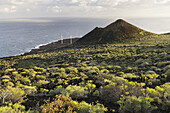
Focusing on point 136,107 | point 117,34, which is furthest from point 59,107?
point 117,34

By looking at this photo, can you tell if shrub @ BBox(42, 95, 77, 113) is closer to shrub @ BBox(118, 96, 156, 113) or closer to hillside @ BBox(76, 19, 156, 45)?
shrub @ BBox(118, 96, 156, 113)

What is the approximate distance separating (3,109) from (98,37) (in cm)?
5145

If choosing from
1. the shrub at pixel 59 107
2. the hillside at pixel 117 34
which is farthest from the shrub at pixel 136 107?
the hillside at pixel 117 34

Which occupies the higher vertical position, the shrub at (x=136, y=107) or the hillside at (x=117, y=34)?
the hillside at (x=117, y=34)

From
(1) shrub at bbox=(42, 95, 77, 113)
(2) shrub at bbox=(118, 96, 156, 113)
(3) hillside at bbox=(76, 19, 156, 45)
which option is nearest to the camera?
(1) shrub at bbox=(42, 95, 77, 113)

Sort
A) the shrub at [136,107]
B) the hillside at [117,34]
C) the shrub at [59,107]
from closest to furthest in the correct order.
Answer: the shrub at [59,107], the shrub at [136,107], the hillside at [117,34]

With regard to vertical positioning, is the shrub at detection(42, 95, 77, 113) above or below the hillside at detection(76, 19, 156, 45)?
below

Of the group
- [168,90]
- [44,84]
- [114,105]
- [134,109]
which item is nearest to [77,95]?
[114,105]

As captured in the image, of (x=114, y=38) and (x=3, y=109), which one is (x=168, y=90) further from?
(x=114, y=38)

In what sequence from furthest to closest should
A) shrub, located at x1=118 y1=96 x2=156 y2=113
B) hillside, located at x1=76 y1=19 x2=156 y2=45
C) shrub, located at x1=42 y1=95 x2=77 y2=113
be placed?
hillside, located at x1=76 y1=19 x2=156 y2=45
shrub, located at x1=118 y1=96 x2=156 y2=113
shrub, located at x1=42 y1=95 x2=77 y2=113

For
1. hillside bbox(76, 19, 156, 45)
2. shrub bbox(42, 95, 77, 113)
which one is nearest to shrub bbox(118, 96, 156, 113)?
shrub bbox(42, 95, 77, 113)

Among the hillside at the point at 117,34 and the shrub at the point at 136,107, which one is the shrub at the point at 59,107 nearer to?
the shrub at the point at 136,107

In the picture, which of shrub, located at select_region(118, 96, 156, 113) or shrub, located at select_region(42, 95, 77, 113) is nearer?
shrub, located at select_region(42, 95, 77, 113)

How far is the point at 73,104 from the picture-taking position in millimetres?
4609
